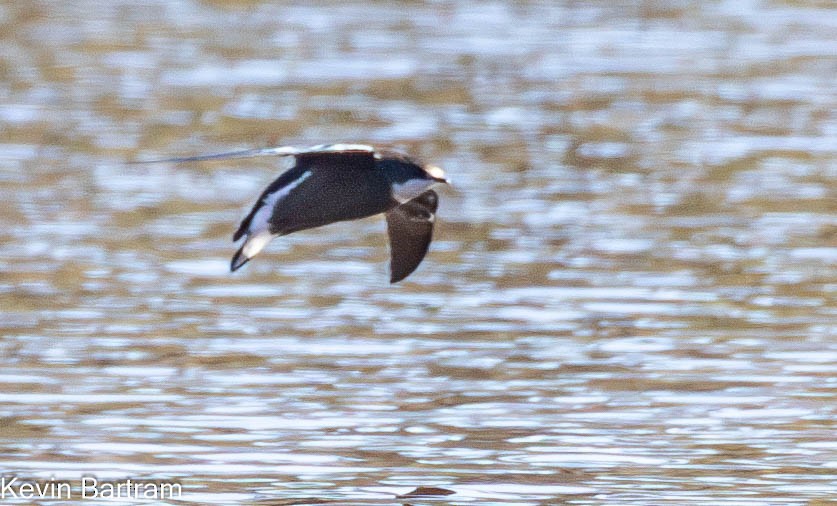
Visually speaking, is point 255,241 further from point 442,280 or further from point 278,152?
point 442,280

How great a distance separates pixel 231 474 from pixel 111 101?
28.0 ft

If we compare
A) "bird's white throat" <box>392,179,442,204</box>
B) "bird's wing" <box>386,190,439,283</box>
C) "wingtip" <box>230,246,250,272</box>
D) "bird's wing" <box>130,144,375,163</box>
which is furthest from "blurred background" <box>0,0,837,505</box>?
"bird's wing" <box>130,144,375,163</box>

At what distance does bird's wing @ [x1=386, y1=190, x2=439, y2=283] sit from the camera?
8.16m

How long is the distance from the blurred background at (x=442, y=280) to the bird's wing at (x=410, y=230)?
42 cm

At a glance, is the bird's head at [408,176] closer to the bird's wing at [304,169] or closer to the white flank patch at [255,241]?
the bird's wing at [304,169]

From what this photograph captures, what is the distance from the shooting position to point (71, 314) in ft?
29.8

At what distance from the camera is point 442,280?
9.89m

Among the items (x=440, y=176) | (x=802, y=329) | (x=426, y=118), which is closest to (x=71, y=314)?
(x=440, y=176)

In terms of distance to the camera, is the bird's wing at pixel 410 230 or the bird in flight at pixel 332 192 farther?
the bird's wing at pixel 410 230

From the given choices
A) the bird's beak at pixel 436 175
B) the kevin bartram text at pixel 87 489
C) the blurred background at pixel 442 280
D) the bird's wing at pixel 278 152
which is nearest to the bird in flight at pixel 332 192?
the bird's beak at pixel 436 175

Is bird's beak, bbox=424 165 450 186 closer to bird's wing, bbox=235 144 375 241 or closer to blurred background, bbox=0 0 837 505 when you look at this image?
bird's wing, bbox=235 144 375 241

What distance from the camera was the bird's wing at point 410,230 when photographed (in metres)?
8.16

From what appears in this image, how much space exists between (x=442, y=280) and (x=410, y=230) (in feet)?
5.48

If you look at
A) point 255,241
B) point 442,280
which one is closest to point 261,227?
point 255,241
